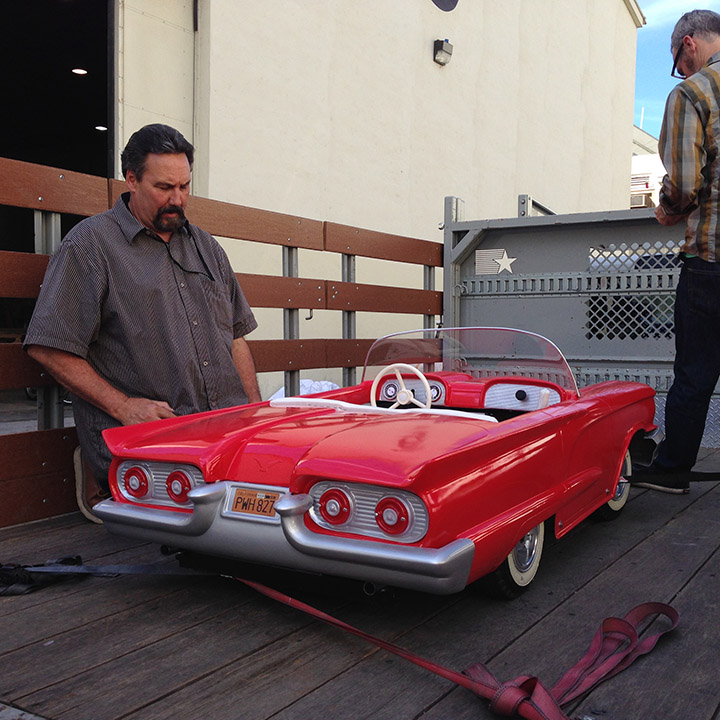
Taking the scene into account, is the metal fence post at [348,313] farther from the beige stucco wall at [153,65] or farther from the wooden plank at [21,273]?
the wooden plank at [21,273]

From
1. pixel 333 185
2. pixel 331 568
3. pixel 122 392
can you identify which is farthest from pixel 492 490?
pixel 333 185

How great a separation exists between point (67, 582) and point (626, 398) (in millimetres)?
2097

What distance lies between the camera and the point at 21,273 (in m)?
2.92

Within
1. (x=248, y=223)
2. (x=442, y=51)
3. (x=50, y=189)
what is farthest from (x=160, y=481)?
(x=442, y=51)

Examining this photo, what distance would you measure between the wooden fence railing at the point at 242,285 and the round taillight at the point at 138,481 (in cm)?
102

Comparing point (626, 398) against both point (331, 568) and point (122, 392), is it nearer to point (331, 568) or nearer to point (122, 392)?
point (331, 568)

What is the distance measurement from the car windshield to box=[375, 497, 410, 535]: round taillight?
128 centimetres

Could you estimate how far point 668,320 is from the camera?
4750 mm

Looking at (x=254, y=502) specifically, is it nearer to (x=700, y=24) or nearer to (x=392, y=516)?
(x=392, y=516)

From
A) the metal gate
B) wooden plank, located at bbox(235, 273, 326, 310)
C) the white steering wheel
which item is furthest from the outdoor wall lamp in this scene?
the white steering wheel

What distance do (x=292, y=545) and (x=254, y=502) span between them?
7.1 inches

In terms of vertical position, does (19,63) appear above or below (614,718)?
above

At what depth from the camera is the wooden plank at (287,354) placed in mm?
Result: 4020

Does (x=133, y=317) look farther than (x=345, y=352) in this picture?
No
